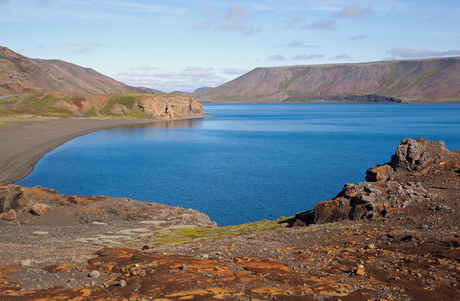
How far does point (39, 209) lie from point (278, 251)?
22656mm

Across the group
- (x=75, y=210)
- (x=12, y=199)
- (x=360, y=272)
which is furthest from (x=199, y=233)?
(x=12, y=199)

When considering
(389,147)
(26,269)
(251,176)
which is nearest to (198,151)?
(251,176)

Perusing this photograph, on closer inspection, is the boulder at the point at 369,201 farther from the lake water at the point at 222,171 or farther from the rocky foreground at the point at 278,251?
the lake water at the point at 222,171

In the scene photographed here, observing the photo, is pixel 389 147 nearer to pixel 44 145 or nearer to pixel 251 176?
pixel 251 176

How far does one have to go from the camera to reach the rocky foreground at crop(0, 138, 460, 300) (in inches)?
520

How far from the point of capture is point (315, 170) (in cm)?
6262

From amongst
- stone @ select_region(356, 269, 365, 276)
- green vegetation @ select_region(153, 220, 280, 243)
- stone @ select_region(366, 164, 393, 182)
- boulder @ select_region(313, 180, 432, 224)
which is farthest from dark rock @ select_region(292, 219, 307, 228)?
stone @ select_region(356, 269, 365, 276)

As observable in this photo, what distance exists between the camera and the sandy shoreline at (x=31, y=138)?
205 ft

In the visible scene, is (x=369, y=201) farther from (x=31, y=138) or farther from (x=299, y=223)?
(x=31, y=138)

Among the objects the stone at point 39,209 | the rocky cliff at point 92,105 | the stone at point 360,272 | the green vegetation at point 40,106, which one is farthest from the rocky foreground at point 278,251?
the rocky cliff at point 92,105

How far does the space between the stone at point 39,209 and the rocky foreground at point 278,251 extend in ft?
0.33

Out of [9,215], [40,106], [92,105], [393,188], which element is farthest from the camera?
[92,105]

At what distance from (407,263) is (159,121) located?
6883 inches

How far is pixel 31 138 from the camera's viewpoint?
9388 cm
